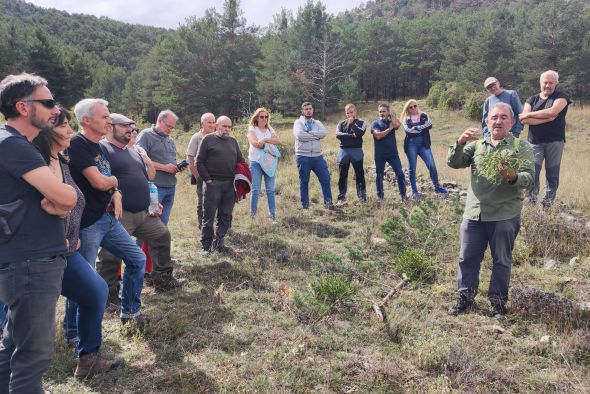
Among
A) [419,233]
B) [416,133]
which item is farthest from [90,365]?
[416,133]

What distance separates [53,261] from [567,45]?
1688 inches

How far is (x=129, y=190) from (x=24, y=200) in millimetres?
1687

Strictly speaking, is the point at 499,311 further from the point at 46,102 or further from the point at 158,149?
the point at 158,149

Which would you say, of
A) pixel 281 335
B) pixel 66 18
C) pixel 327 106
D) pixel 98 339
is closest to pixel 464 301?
pixel 281 335

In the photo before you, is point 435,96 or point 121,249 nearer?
point 121,249

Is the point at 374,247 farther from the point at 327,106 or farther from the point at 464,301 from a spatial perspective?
the point at 327,106

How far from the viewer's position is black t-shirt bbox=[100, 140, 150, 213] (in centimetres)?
362

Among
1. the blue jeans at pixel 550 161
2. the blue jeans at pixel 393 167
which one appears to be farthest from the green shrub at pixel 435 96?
the blue jeans at pixel 550 161

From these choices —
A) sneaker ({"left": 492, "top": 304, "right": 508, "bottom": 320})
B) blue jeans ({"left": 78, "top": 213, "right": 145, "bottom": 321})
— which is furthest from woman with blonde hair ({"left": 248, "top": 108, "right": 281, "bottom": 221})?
sneaker ({"left": 492, "top": 304, "right": 508, "bottom": 320})

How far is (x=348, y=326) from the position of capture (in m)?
3.48

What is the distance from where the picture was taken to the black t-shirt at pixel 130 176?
3.62m

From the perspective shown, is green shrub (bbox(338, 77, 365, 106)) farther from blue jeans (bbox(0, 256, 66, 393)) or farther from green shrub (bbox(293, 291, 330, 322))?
blue jeans (bbox(0, 256, 66, 393))

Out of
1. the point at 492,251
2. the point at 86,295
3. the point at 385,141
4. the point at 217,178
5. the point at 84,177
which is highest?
the point at 84,177

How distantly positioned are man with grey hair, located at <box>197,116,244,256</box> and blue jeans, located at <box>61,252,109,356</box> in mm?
2532
